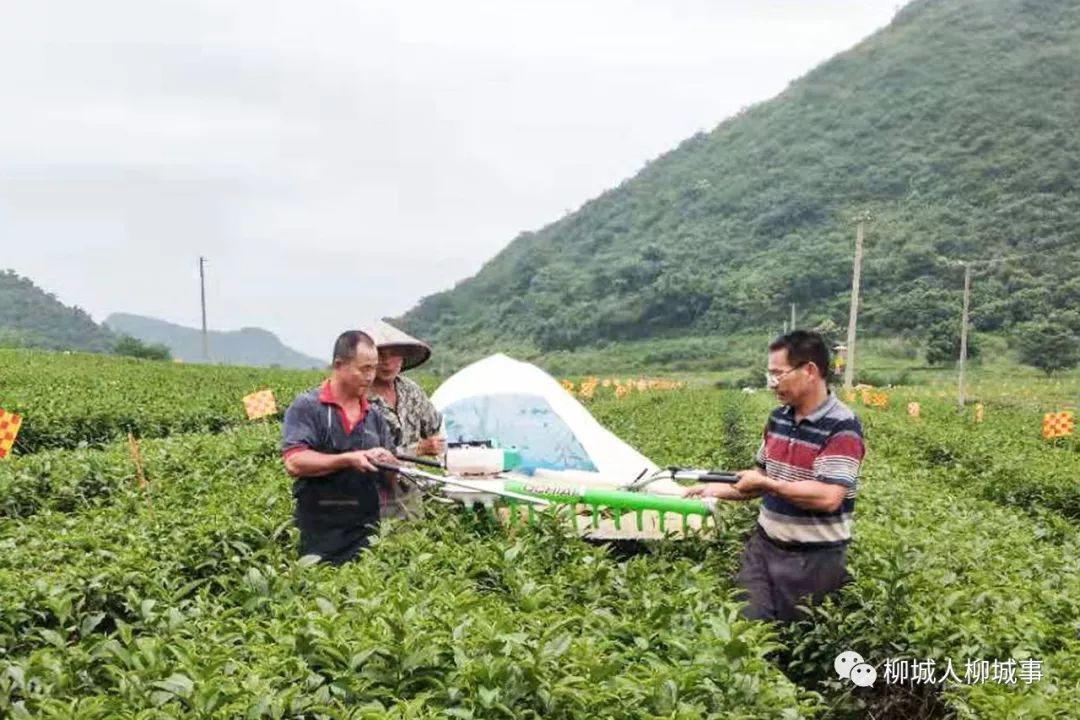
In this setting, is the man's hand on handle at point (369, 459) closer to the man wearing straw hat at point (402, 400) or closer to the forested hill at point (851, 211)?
the man wearing straw hat at point (402, 400)

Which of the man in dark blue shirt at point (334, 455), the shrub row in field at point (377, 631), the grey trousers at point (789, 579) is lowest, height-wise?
the grey trousers at point (789, 579)

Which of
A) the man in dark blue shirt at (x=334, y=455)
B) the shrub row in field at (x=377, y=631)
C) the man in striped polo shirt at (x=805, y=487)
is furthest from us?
the man in dark blue shirt at (x=334, y=455)

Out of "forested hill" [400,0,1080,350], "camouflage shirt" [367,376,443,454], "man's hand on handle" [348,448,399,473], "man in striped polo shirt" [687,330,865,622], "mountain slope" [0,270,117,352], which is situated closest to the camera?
"man in striped polo shirt" [687,330,865,622]

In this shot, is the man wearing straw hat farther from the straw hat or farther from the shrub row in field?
the shrub row in field

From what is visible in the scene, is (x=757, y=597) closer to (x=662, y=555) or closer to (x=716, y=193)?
(x=662, y=555)

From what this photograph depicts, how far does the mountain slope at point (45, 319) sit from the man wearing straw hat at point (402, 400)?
6050cm

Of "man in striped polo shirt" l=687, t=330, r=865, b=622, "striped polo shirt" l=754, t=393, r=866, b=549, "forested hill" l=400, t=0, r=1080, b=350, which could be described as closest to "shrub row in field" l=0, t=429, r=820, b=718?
"man in striped polo shirt" l=687, t=330, r=865, b=622

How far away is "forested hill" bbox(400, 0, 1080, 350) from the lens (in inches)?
1991

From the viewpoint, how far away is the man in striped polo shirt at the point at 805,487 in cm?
361

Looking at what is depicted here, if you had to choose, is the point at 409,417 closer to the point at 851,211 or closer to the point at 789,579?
the point at 789,579

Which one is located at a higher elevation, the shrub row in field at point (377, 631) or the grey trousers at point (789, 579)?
the shrub row in field at point (377, 631)

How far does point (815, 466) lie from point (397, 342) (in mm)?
2221

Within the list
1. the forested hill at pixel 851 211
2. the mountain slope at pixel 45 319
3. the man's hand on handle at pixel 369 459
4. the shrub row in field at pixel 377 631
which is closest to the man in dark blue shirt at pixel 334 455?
the man's hand on handle at pixel 369 459

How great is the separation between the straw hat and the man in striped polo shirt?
1.96 meters
